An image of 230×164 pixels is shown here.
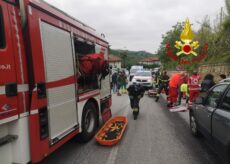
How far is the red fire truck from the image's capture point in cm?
289

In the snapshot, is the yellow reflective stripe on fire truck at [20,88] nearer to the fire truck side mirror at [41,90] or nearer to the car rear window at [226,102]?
the fire truck side mirror at [41,90]

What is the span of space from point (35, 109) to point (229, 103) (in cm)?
296

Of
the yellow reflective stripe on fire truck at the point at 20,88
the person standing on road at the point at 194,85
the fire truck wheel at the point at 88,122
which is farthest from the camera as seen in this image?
the person standing on road at the point at 194,85

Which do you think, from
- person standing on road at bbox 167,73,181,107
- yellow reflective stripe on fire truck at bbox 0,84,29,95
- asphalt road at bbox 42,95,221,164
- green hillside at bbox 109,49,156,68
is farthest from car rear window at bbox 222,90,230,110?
green hillside at bbox 109,49,156,68

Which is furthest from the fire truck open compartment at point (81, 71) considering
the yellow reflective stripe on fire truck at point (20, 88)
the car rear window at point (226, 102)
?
the car rear window at point (226, 102)

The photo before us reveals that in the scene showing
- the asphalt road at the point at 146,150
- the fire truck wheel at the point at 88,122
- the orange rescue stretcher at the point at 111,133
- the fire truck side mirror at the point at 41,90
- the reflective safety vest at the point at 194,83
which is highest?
the fire truck side mirror at the point at 41,90

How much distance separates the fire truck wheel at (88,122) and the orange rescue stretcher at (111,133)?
0.22 m

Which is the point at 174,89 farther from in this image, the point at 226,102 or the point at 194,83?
the point at 226,102

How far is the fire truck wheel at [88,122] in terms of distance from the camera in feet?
17.5

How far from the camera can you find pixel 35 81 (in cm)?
322

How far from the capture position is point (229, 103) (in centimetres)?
355

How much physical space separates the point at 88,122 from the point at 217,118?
125 inches

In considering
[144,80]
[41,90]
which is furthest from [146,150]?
[144,80]

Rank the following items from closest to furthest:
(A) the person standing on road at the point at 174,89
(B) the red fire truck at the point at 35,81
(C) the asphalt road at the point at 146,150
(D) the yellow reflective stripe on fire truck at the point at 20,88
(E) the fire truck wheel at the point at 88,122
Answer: (D) the yellow reflective stripe on fire truck at the point at 20,88
(B) the red fire truck at the point at 35,81
(C) the asphalt road at the point at 146,150
(E) the fire truck wheel at the point at 88,122
(A) the person standing on road at the point at 174,89
